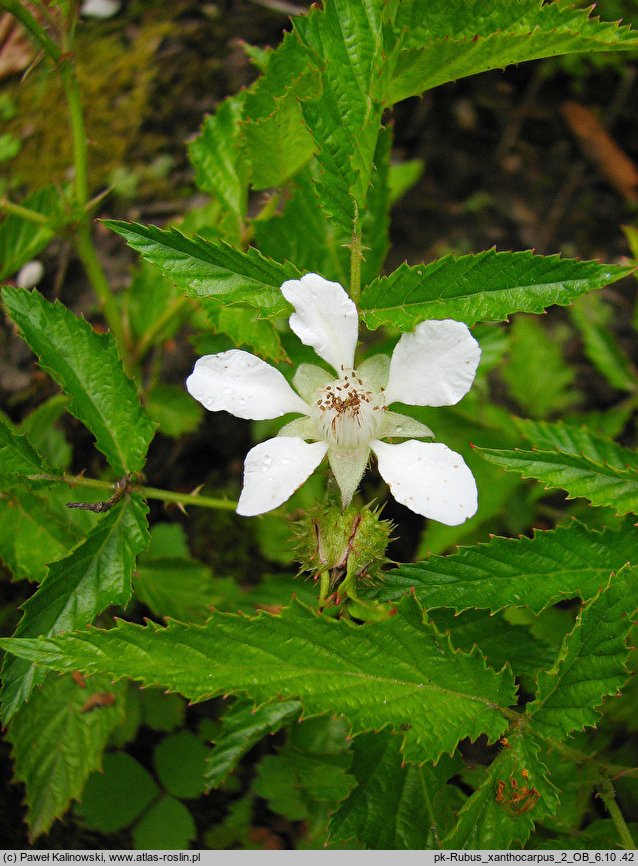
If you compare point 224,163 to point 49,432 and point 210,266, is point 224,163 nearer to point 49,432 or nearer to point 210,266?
point 210,266

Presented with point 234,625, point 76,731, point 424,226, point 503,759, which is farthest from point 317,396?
point 424,226

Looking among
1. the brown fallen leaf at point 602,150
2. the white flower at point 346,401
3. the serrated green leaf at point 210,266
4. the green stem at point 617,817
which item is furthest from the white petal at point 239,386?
the brown fallen leaf at point 602,150

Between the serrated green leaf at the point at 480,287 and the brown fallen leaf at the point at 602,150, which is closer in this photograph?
the serrated green leaf at the point at 480,287

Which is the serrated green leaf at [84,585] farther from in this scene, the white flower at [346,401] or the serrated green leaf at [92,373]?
the white flower at [346,401]

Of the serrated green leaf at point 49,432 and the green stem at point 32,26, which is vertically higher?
the green stem at point 32,26

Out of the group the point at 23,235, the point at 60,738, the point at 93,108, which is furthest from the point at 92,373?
the point at 93,108

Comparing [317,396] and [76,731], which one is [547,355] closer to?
[317,396]
